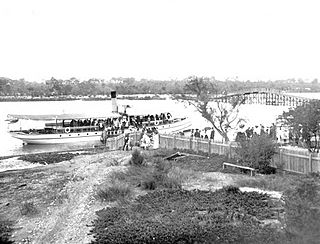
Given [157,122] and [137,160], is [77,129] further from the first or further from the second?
[137,160]

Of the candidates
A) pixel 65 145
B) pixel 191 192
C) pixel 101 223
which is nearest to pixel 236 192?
pixel 191 192

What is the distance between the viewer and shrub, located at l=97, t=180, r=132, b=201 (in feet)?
59.6

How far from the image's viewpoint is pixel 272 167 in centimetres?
2180

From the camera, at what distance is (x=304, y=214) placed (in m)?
10.6

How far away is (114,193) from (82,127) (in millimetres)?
35065

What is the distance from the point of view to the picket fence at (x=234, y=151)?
790 inches

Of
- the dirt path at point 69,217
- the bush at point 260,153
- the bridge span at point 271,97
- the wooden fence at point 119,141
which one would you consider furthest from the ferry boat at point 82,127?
the bridge span at point 271,97

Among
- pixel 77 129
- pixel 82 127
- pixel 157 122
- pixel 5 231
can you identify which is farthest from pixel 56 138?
pixel 5 231

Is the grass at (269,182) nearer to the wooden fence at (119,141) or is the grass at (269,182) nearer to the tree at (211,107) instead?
the tree at (211,107)

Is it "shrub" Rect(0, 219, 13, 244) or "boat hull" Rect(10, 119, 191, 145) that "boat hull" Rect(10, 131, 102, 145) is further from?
"shrub" Rect(0, 219, 13, 244)

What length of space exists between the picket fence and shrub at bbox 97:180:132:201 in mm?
7582

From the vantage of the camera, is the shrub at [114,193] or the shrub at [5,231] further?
the shrub at [114,193]

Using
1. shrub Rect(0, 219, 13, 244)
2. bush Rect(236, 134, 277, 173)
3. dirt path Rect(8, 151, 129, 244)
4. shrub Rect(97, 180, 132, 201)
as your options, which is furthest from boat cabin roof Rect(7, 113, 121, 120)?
shrub Rect(0, 219, 13, 244)

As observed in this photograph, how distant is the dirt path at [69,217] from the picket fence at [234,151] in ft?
19.5
